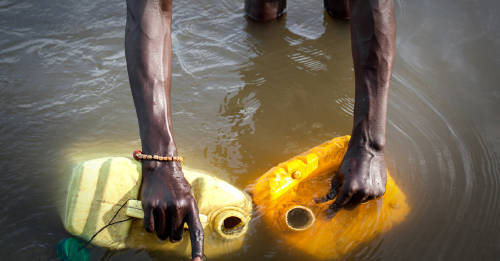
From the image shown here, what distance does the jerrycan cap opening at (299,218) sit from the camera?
2.05 m

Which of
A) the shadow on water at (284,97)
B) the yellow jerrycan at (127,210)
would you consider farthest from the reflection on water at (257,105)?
the yellow jerrycan at (127,210)

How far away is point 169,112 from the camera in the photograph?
6.58 ft

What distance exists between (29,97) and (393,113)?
2.71 metres

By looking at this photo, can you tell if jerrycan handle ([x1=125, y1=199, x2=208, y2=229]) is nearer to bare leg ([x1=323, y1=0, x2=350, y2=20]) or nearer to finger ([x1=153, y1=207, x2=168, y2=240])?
finger ([x1=153, y1=207, x2=168, y2=240])

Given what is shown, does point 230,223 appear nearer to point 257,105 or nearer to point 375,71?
point 375,71

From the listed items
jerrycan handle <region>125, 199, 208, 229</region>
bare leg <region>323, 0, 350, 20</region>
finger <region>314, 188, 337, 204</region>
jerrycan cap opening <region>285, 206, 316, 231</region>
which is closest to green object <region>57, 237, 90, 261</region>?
jerrycan handle <region>125, 199, 208, 229</region>

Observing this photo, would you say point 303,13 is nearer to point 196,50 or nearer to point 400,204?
point 196,50

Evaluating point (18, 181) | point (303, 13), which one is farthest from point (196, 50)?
point (18, 181)

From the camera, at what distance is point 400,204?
2.26 meters

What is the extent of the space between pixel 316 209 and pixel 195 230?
2.26 feet

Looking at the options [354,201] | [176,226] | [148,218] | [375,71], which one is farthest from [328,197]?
[148,218]

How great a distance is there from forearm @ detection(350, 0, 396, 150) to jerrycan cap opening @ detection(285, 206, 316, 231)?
18.5 inches

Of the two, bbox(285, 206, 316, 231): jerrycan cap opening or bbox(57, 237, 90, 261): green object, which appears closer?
bbox(57, 237, 90, 261): green object

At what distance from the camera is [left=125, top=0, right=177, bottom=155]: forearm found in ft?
6.38
